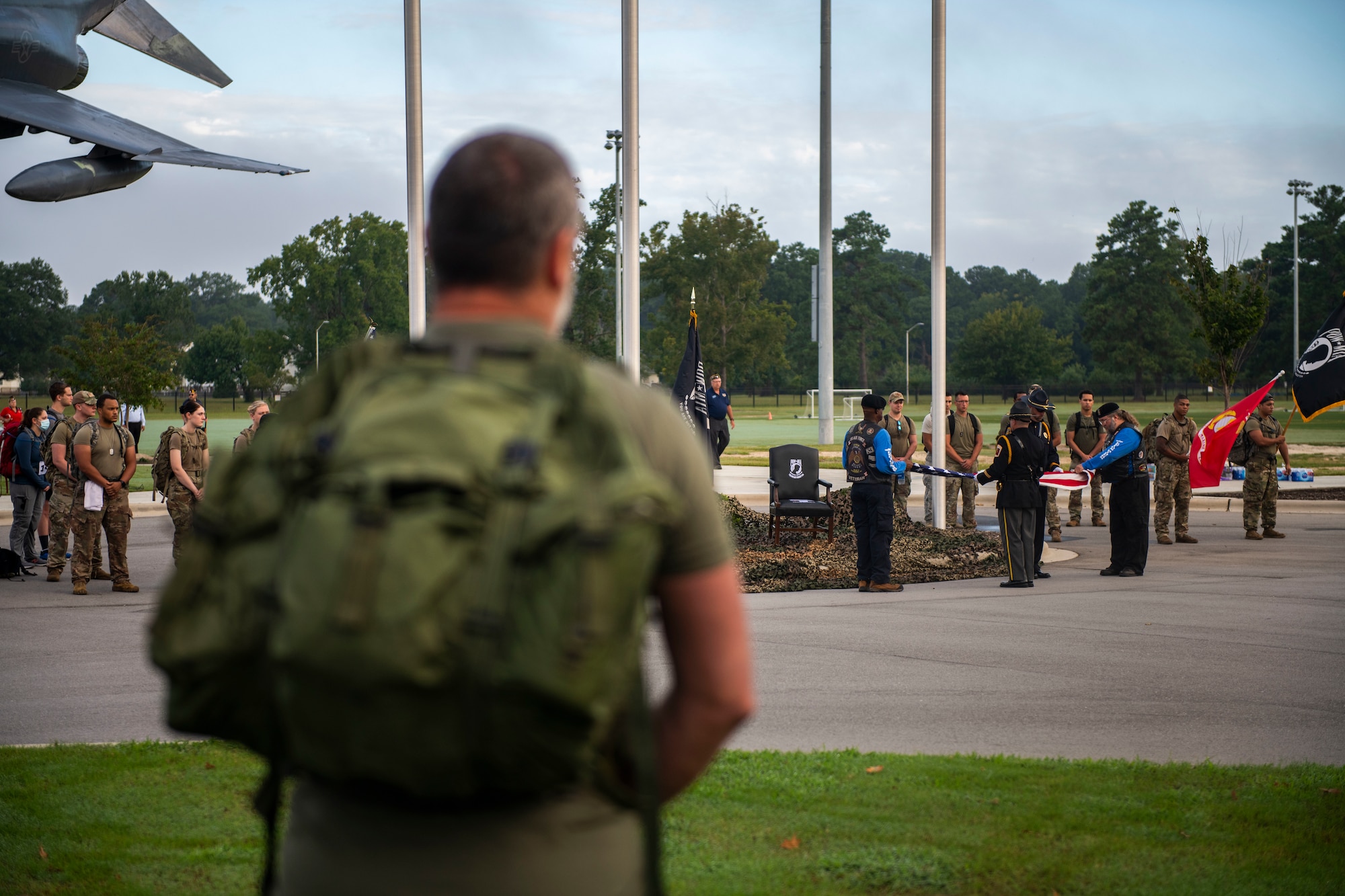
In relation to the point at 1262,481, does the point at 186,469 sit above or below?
above

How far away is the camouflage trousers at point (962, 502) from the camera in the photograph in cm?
1878

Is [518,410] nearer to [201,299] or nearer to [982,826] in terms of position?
[982,826]

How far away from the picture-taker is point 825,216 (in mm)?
22047

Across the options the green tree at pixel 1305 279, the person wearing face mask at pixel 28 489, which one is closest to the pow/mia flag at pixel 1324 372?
the person wearing face mask at pixel 28 489

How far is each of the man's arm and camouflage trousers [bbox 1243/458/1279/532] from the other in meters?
17.8

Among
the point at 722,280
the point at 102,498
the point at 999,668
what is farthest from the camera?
the point at 722,280

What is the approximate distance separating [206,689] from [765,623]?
9284mm

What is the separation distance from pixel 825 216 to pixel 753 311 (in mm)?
67957

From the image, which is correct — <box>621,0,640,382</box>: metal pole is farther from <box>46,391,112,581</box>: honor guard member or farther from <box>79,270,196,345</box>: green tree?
<box>79,270,196,345</box>: green tree

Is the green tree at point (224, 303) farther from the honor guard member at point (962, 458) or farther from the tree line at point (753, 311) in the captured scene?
the honor guard member at point (962, 458)

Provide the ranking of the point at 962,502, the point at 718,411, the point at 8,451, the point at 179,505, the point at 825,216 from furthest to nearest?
the point at 718,411 → the point at 825,216 → the point at 962,502 → the point at 8,451 → the point at 179,505

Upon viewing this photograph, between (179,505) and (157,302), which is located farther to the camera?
(157,302)

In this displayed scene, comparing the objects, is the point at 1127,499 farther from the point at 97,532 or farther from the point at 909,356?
the point at 909,356

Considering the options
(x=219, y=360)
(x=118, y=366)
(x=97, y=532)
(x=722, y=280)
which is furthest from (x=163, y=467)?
(x=219, y=360)
